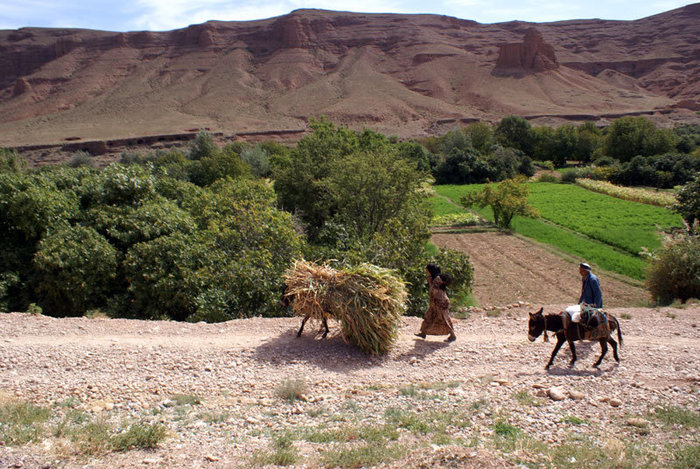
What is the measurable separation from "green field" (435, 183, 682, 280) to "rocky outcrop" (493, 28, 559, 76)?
97108 mm

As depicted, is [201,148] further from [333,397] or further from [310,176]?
[333,397]

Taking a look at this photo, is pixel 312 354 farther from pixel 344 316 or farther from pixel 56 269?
pixel 56 269

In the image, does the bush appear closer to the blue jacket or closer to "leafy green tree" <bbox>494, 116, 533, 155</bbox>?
the blue jacket

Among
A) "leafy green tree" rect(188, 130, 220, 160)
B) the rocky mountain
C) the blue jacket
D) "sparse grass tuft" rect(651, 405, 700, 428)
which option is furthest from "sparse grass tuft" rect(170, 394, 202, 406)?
the rocky mountain

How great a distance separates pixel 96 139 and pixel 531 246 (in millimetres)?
78056

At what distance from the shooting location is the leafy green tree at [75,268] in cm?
Result: 1394

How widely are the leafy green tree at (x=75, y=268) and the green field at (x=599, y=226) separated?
21.7 m

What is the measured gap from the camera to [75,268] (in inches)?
549

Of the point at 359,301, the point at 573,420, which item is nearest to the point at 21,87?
the point at 359,301

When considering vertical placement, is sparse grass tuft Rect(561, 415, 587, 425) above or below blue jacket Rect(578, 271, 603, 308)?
below

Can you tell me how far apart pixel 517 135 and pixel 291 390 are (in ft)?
249

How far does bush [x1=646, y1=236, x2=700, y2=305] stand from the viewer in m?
14.7

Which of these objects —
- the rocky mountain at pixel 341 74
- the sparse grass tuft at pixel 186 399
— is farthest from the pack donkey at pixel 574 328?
the rocky mountain at pixel 341 74

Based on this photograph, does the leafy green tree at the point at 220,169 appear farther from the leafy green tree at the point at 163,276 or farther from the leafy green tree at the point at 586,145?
the leafy green tree at the point at 586,145
